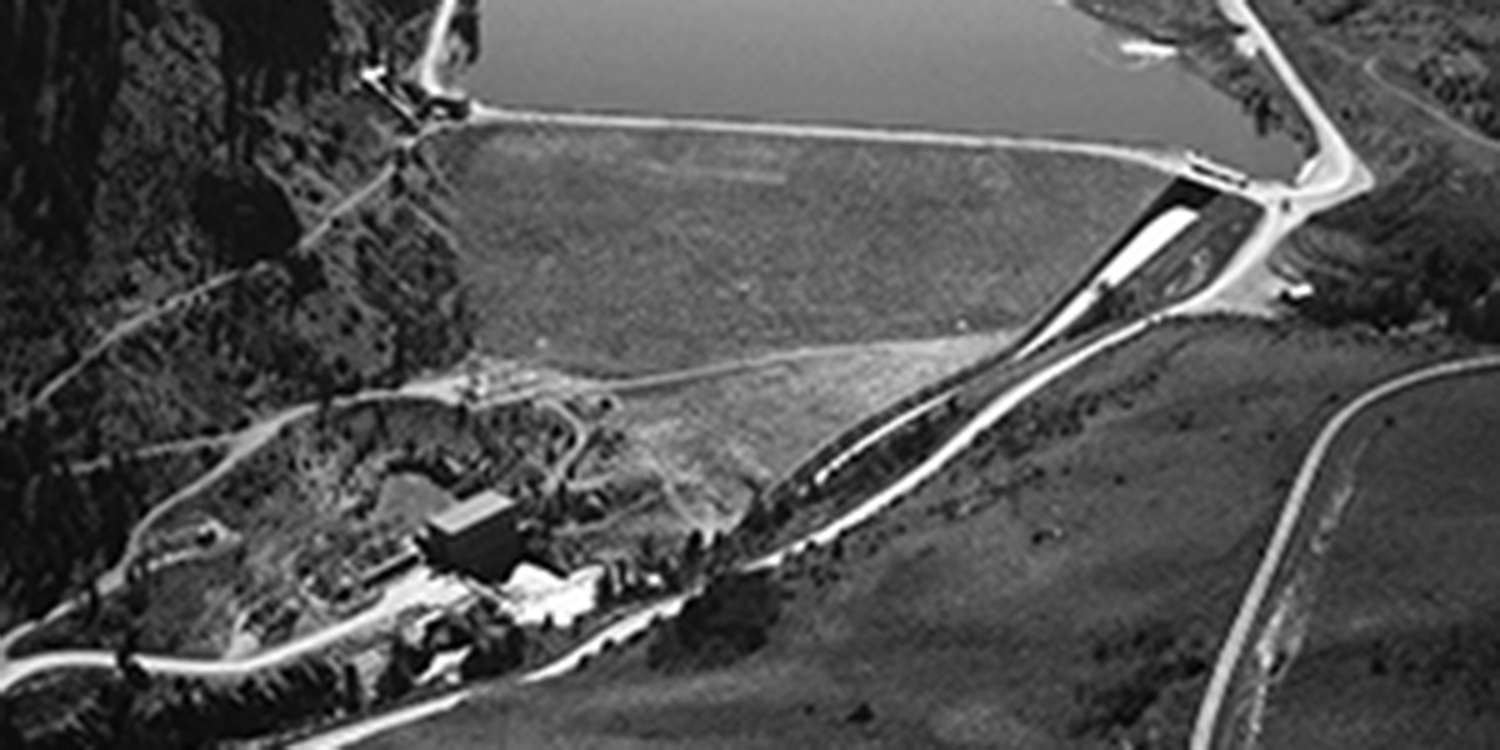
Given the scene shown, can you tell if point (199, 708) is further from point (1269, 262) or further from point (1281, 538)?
point (1269, 262)

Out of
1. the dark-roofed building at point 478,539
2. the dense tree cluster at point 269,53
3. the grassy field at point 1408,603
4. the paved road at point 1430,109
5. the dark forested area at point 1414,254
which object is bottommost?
the paved road at point 1430,109

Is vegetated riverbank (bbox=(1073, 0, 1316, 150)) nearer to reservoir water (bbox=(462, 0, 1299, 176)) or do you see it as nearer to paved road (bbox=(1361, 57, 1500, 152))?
reservoir water (bbox=(462, 0, 1299, 176))

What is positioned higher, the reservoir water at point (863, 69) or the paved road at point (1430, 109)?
the reservoir water at point (863, 69)

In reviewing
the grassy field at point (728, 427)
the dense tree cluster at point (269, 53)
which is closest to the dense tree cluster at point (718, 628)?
the grassy field at point (728, 427)

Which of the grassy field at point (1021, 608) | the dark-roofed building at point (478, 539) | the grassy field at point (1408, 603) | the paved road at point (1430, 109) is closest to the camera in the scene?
the grassy field at point (1408, 603)

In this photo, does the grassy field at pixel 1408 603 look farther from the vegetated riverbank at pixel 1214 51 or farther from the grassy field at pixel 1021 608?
the vegetated riverbank at pixel 1214 51
